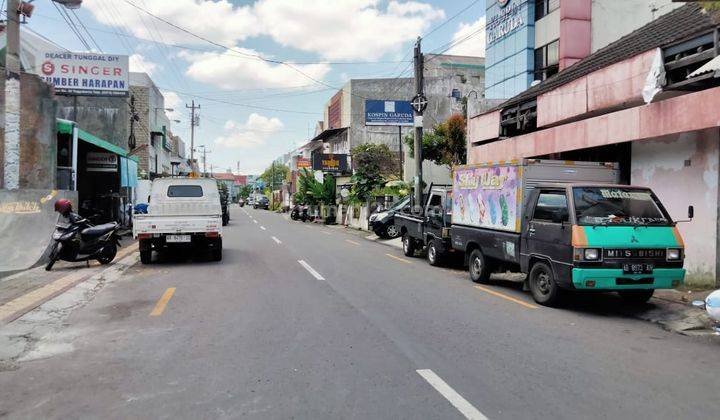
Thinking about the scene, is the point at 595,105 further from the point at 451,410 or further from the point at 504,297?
the point at 451,410

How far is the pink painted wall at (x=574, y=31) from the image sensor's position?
23.2 metres

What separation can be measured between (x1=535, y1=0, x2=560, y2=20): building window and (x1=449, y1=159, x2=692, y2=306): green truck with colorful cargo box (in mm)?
16560

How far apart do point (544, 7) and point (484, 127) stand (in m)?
9.41

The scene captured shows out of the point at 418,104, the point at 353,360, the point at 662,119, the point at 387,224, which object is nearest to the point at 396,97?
the point at 387,224

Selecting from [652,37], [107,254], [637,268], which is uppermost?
[652,37]

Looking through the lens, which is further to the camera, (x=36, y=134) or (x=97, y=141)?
(x=97, y=141)

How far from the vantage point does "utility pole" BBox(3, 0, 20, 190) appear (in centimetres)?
1350

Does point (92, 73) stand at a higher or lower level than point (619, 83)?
higher

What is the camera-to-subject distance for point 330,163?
147 feet

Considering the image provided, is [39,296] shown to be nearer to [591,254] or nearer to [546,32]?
[591,254]

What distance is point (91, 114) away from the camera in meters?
40.4

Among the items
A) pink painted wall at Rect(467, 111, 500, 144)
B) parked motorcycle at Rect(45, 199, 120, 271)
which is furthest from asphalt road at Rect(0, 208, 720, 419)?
pink painted wall at Rect(467, 111, 500, 144)

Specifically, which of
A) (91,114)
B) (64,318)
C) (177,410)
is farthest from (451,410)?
(91,114)

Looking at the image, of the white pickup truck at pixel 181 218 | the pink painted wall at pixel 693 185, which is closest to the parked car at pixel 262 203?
the white pickup truck at pixel 181 218
